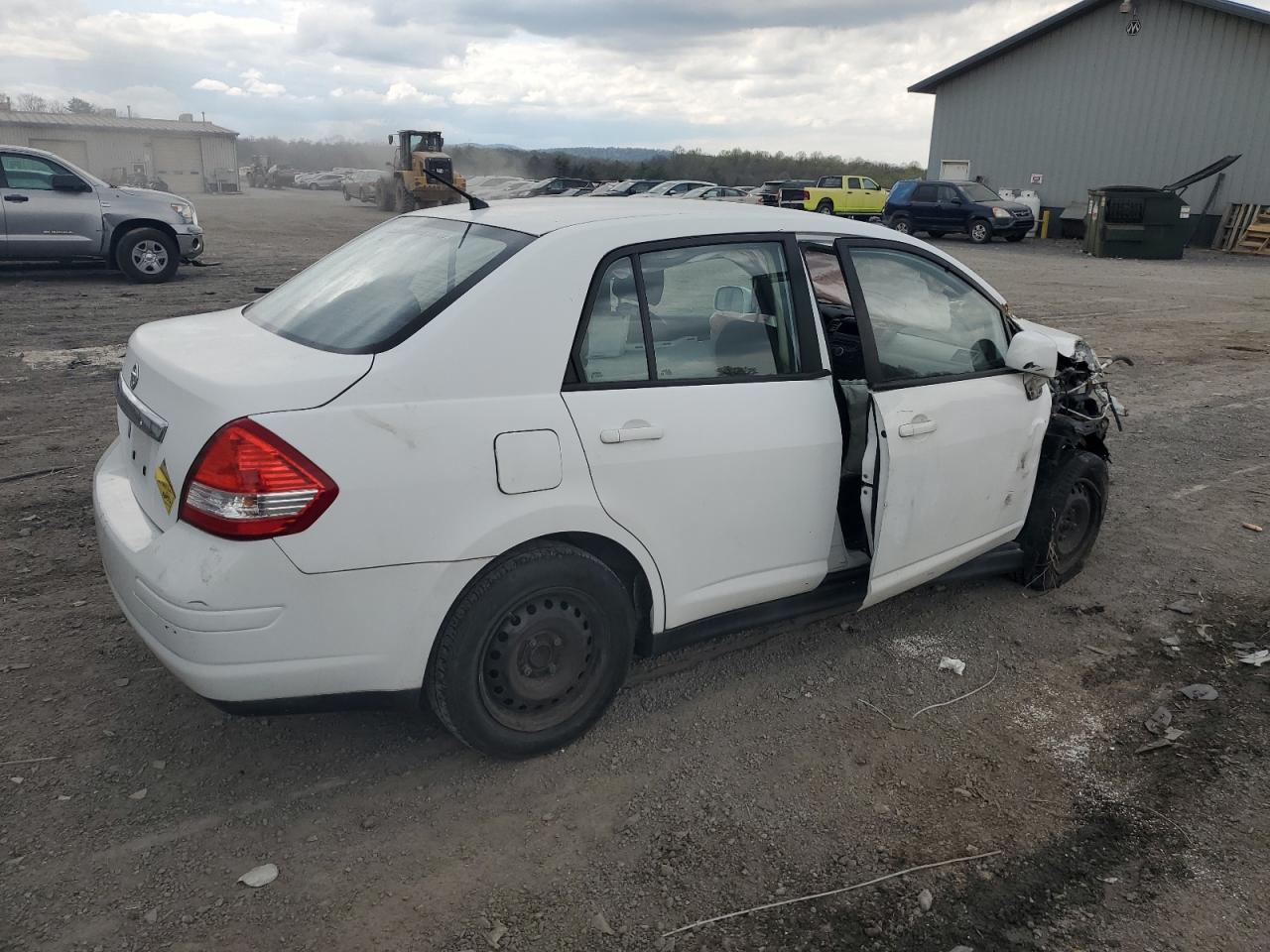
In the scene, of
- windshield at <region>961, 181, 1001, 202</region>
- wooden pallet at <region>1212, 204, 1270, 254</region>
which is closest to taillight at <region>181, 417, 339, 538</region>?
windshield at <region>961, 181, 1001, 202</region>

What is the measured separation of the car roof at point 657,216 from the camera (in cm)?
324

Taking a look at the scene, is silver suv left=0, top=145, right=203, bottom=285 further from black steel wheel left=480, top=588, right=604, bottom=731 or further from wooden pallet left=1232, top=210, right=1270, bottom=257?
wooden pallet left=1232, top=210, right=1270, bottom=257

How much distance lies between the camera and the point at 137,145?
6350cm

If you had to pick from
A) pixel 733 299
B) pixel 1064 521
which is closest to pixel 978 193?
pixel 1064 521

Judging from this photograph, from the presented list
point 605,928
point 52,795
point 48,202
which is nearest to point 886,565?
point 605,928

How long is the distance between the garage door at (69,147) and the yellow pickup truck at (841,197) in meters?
47.2

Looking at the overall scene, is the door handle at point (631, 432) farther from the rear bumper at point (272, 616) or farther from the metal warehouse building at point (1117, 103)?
the metal warehouse building at point (1117, 103)

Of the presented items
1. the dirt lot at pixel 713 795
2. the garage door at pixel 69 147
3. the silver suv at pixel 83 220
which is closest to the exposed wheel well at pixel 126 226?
the silver suv at pixel 83 220

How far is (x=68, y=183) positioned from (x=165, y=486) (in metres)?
12.1

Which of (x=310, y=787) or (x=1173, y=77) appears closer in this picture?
(x=310, y=787)

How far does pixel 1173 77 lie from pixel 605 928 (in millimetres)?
32109

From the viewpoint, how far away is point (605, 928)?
8.11 feet

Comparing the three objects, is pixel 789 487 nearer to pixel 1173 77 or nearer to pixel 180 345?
pixel 180 345

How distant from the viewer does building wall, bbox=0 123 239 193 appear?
59.2 m
